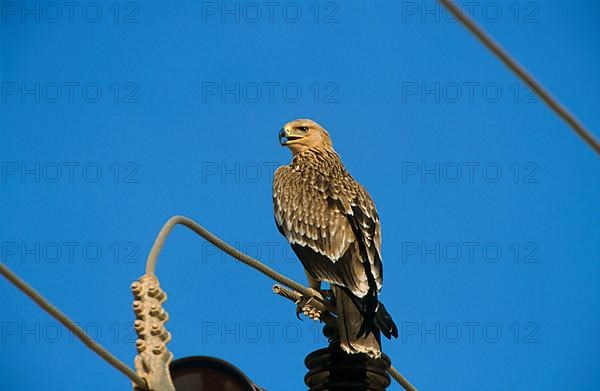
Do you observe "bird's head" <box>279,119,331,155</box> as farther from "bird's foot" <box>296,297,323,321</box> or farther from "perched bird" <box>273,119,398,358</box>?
"bird's foot" <box>296,297,323,321</box>

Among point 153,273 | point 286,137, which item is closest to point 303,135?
point 286,137

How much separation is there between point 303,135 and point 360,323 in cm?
310

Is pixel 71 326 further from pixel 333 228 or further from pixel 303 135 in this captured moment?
pixel 303 135

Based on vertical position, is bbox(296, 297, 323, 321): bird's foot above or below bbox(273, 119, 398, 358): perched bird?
below

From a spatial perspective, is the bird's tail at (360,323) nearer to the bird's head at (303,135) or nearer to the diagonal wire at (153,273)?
the diagonal wire at (153,273)

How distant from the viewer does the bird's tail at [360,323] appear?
602 centimetres

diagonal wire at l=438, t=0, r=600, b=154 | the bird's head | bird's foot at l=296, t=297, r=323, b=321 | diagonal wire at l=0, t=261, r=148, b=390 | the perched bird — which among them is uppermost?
the bird's head

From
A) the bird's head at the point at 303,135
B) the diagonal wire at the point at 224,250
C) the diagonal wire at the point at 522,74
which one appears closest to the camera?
the diagonal wire at the point at 522,74

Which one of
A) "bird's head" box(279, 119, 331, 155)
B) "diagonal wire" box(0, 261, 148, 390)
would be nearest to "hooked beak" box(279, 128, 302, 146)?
"bird's head" box(279, 119, 331, 155)

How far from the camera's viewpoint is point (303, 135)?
9445 mm

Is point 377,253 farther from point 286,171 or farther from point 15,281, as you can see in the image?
point 15,281

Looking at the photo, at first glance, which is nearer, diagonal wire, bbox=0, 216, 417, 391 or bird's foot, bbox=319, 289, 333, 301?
diagonal wire, bbox=0, 216, 417, 391

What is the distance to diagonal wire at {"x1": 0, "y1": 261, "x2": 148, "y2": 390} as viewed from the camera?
4230mm

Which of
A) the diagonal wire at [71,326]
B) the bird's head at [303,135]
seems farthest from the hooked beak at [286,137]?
the diagonal wire at [71,326]
